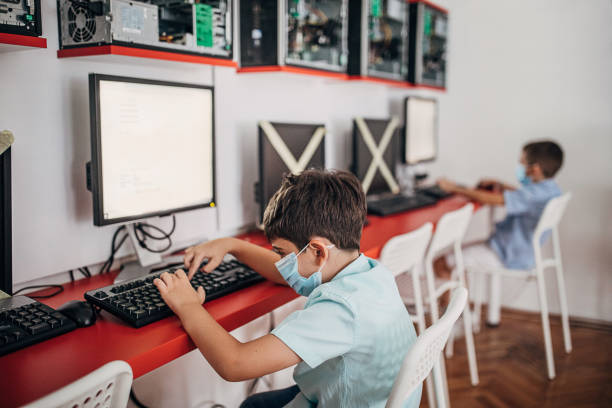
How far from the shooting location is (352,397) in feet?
3.38

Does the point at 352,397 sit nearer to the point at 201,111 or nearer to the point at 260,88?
the point at 201,111

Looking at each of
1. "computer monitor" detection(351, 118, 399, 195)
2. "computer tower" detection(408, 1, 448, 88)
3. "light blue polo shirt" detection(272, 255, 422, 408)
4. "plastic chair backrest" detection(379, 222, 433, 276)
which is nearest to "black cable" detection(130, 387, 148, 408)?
"light blue polo shirt" detection(272, 255, 422, 408)

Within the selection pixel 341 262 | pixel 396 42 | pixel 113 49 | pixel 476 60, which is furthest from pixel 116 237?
pixel 476 60

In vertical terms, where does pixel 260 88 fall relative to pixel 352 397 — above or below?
above

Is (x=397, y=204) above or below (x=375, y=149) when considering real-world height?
below

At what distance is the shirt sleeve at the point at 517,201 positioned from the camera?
8.86 ft

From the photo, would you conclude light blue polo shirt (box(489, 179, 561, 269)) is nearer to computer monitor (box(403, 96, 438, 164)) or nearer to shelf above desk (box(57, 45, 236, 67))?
computer monitor (box(403, 96, 438, 164))

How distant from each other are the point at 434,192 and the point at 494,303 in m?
0.87

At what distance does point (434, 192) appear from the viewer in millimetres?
2959

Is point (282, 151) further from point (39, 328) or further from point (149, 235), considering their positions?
point (39, 328)

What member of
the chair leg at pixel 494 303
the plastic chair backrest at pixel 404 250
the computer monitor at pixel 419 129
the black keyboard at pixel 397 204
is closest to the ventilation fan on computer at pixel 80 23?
the plastic chair backrest at pixel 404 250

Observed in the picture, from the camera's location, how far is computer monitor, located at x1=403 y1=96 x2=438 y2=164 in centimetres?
295

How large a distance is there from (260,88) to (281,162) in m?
0.38

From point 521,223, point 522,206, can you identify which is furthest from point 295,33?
point 521,223
